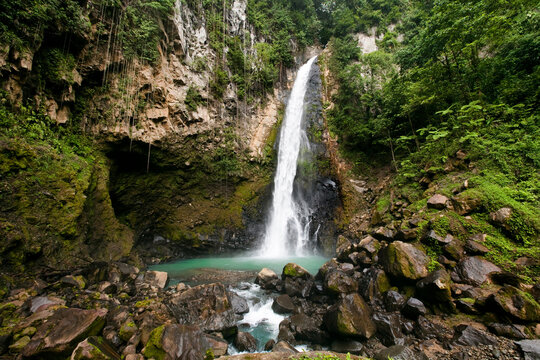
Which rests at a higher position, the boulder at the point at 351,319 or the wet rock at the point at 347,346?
the boulder at the point at 351,319

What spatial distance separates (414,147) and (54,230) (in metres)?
14.4

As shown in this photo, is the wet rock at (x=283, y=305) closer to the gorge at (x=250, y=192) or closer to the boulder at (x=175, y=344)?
the gorge at (x=250, y=192)

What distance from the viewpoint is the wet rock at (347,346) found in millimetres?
3809

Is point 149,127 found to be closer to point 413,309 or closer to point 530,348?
point 413,309

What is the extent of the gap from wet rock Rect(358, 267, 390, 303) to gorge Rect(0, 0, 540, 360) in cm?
4

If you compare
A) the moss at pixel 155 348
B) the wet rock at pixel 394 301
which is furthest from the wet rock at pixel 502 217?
the moss at pixel 155 348

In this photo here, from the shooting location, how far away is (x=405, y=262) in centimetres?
489

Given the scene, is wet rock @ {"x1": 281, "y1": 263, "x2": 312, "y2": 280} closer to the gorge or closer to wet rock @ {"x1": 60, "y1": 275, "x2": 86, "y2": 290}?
the gorge

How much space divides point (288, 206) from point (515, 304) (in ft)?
33.7

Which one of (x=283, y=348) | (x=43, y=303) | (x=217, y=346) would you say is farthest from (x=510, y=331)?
(x=43, y=303)

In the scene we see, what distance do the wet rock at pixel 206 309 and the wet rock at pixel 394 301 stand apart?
336 centimetres

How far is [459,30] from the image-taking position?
812cm

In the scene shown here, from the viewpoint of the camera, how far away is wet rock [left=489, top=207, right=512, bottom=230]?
179 inches

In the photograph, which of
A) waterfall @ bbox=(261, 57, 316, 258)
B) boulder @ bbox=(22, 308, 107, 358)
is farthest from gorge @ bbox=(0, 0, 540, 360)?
waterfall @ bbox=(261, 57, 316, 258)
